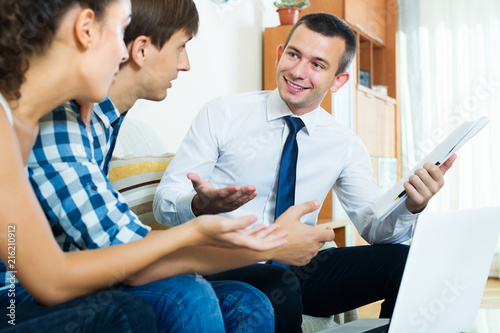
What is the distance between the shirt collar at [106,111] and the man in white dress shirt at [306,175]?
29cm

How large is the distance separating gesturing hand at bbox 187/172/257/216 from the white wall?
44.4 inches

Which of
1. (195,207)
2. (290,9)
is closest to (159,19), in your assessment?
(195,207)

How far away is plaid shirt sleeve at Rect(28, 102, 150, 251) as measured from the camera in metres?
0.87

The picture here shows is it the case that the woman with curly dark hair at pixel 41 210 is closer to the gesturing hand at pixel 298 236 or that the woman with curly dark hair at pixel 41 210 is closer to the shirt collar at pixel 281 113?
the gesturing hand at pixel 298 236

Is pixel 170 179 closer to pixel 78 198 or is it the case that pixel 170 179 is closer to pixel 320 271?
pixel 320 271

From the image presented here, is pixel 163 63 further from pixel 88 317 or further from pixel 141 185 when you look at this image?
pixel 88 317

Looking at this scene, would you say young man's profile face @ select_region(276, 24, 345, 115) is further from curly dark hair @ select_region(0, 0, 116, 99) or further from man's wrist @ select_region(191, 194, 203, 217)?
curly dark hair @ select_region(0, 0, 116, 99)

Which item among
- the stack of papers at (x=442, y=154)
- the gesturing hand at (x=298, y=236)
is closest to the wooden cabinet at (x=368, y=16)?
the stack of papers at (x=442, y=154)

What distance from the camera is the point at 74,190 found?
34.3 inches

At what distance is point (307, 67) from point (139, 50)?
0.77 meters

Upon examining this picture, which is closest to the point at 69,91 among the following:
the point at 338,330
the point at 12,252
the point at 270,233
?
the point at 12,252

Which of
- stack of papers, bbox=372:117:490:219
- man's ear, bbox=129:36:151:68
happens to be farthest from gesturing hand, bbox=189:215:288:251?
stack of papers, bbox=372:117:490:219

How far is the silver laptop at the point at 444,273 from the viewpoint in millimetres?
1007

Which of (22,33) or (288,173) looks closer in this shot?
(22,33)
